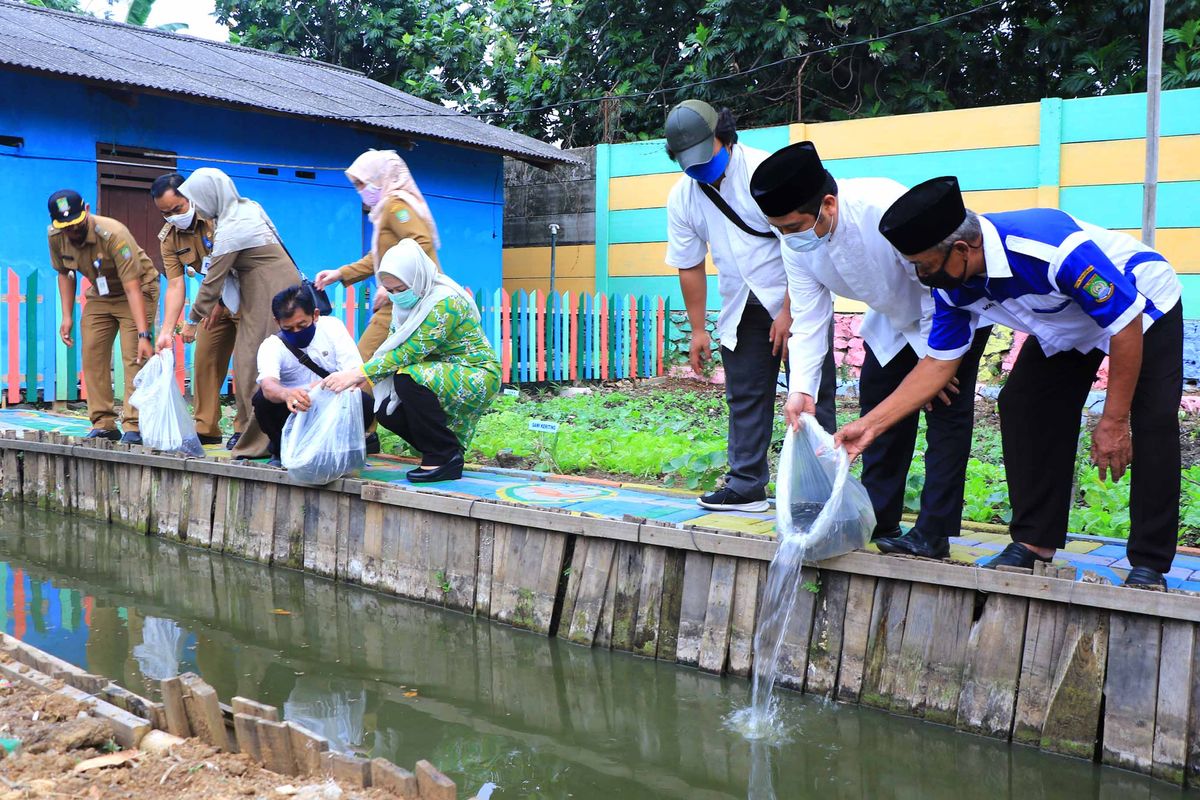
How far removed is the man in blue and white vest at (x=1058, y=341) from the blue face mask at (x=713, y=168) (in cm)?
135

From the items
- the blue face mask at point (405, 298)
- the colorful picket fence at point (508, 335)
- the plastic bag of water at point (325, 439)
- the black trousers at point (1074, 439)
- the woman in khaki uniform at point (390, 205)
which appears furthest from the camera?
the colorful picket fence at point (508, 335)

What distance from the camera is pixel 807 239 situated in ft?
11.8

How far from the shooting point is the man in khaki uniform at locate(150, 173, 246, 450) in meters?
6.25

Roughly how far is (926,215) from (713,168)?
1530 millimetres

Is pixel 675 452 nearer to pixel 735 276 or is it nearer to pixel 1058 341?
pixel 735 276

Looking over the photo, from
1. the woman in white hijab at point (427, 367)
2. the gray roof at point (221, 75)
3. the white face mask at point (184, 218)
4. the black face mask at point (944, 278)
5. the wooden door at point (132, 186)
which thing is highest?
the gray roof at point (221, 75)

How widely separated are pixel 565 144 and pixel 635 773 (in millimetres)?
16965

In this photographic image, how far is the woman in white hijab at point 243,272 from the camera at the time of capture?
6.16 metres

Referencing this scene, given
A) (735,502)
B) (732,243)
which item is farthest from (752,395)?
(732,243)

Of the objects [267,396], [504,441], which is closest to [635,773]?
[267,396]

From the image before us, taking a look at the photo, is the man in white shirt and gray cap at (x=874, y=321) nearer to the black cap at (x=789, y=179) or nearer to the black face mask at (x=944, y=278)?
the black cap at (x=789, y=179)

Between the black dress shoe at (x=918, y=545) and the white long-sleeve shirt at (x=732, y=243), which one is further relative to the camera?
the white long-sleeve shirt at (x=732, y=243)

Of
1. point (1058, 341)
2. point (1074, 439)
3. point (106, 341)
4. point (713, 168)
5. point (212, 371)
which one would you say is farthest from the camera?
point (106, 341)

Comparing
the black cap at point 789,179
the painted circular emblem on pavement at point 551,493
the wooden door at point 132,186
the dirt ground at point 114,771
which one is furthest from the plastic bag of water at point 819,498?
the wooden door at point 132,186
